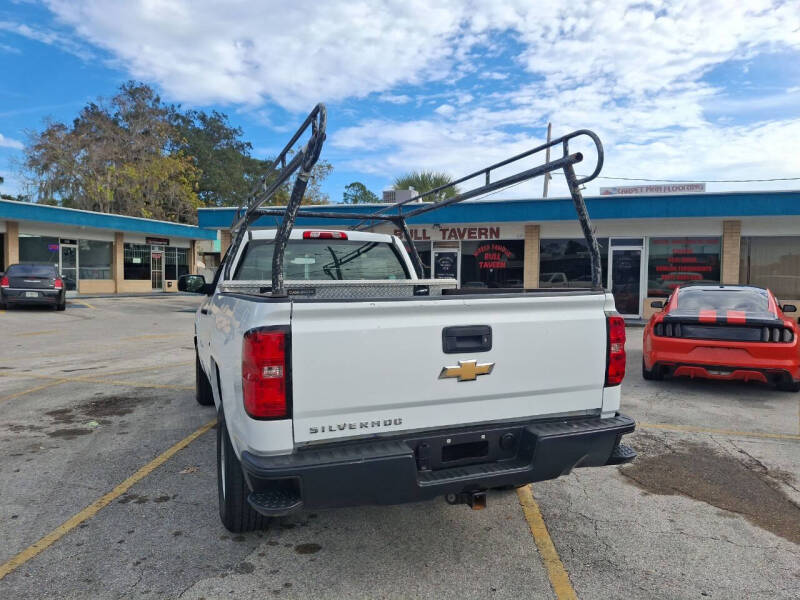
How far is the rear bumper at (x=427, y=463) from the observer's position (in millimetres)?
2471

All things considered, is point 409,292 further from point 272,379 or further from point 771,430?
point 771,430

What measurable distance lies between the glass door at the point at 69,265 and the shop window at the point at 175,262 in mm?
5448

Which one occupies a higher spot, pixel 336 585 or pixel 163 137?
pixel 163 137

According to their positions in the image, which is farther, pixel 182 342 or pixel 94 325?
pixel 94 325

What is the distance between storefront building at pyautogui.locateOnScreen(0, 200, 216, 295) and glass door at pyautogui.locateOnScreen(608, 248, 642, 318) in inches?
773

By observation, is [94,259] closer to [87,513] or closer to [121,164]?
[121,164]

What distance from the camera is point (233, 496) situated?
3107 mm

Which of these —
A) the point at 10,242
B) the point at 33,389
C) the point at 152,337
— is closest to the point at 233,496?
the point at 33,389

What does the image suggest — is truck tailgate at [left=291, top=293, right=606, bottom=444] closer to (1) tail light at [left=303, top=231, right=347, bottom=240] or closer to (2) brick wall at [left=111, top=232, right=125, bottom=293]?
(1) tail light at [left=303, top=231, right=347, bottom=240]

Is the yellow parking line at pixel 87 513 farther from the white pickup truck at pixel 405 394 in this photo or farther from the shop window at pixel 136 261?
the shop window at pixel 136 261

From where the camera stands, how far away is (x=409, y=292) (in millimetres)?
4871

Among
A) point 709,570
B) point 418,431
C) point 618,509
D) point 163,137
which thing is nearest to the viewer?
point 418,431

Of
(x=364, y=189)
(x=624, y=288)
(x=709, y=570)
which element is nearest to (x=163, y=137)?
(x=364, y=189)

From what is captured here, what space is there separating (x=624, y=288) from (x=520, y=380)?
15899 millimetres
